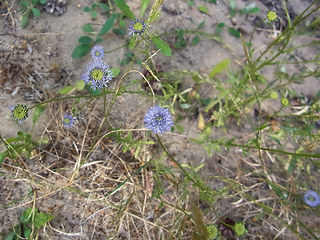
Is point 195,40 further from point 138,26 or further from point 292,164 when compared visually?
point 292,164

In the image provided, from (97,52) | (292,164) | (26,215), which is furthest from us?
(292,164)

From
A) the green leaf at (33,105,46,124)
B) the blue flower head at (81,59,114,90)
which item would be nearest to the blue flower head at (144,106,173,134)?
the blue flower head at (81,59,114,90)

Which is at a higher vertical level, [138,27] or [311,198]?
[138,27]

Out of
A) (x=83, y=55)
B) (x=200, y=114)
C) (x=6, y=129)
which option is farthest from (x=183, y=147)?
(x=6, y=129)

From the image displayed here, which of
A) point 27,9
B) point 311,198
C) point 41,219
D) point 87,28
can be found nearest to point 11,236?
point 41,219

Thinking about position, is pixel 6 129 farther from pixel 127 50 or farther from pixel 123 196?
pixel 127 50

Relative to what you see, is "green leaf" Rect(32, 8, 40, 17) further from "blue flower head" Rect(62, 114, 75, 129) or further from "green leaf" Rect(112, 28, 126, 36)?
"blue flower head" Rect(62, 114, 75, 129)

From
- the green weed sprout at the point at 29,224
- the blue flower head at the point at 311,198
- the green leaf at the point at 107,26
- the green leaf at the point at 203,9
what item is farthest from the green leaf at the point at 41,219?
the green leaf at the point at 203,9
